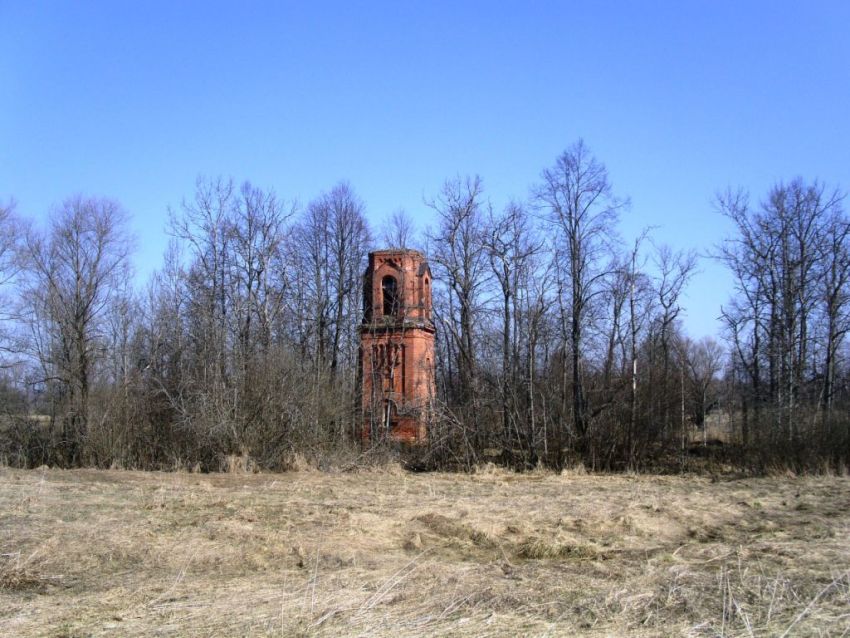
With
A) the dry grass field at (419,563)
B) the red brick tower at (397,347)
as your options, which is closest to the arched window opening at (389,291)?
the red brick tower at (397,347)

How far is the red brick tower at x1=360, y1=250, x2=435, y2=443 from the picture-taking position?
22484mm

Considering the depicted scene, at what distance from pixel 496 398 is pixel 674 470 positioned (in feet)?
18.6

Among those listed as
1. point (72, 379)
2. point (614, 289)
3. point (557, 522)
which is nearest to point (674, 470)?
point (614, 289)

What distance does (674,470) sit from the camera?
68.2 ft

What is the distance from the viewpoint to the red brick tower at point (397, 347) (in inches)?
885

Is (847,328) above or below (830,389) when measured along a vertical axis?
above

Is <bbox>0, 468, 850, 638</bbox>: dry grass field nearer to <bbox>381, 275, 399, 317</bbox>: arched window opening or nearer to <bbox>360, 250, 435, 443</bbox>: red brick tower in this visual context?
<bbox>360, 250, 435, 443</bbox>: red brick tower

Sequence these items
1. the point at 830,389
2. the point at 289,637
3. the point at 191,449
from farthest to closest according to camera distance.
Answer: the point at 830,389
the point at 191,449
the point at 289,637

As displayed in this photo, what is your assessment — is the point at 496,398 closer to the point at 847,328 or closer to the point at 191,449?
the point at 191,449

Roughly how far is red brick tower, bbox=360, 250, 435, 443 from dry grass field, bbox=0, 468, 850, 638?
8198mm

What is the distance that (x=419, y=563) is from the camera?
26.5 ft

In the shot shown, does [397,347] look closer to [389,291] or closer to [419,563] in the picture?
[389,291]

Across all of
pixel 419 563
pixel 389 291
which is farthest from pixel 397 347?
pixel 419 563

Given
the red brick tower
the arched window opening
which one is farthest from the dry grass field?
the arched window opening
